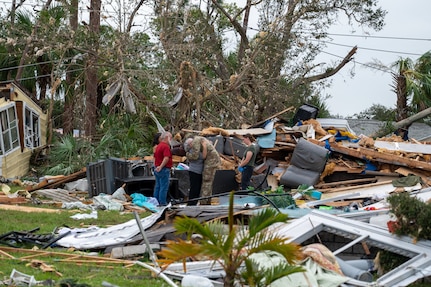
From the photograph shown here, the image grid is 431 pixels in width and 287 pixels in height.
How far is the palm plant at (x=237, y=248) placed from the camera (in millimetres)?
6484

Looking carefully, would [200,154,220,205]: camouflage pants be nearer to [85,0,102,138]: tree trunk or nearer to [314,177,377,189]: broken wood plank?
[314,177,377,189]: broken wood plank

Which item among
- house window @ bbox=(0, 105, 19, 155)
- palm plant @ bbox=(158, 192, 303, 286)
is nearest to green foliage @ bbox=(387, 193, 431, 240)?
palm plant @ bbox=(158, 192, 303, 286)

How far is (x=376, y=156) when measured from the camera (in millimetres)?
18828

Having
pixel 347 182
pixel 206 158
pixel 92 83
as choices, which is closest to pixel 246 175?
pixel 206 158

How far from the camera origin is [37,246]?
10.2 m

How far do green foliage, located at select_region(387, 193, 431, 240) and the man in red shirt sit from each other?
7284 mm

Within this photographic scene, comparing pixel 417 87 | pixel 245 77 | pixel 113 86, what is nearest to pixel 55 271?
pixel 113 86

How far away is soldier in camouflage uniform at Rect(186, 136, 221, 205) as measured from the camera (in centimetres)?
1522

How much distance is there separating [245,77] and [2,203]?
1225 cm

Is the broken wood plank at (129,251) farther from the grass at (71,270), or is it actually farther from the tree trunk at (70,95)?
the tree trunk at (70,95)

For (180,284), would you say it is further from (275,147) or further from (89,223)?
(275,147)

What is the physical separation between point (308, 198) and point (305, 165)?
237 cm

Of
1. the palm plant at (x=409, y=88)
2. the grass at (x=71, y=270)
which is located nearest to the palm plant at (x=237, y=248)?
the grass at (x=71, y=270)

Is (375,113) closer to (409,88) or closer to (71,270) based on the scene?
(409,88)
